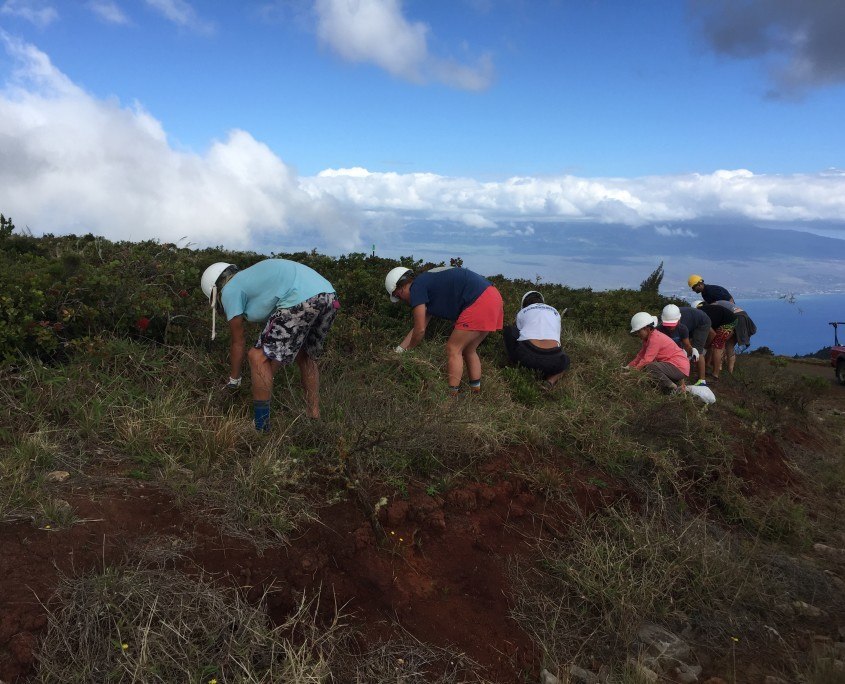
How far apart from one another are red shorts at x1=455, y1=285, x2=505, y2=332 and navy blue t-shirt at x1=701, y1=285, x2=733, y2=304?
6618mm

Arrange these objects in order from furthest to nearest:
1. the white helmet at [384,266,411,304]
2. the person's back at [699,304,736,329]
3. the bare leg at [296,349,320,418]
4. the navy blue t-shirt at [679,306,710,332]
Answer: the person's back at [699,304,736,329], the navy blue t-shirt at [679,306,710,332], the white helmet at [384,266,411,304], the bare leg at [296,349,320,418]

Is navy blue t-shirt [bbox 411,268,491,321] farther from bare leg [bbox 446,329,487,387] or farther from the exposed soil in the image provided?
the exposed soil

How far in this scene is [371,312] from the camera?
25.5 feet

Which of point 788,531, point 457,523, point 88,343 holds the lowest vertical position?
point 788,531

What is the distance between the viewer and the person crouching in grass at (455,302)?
6254 mm

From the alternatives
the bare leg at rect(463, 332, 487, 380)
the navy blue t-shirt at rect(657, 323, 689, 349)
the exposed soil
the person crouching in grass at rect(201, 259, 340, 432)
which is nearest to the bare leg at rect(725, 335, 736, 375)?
the navy blue t-shirt at rect(657, 323, 689, 349)

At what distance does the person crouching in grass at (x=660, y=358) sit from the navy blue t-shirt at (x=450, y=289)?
10.6 ft

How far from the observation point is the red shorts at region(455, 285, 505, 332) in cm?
625

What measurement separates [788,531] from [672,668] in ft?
8.69

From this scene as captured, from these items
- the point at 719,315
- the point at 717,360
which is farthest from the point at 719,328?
the point at 717,360

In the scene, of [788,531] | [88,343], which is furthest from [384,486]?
[788,531]

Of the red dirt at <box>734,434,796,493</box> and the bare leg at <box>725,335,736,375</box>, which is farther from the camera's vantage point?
the bare leg at <box>725,335,736,375</box>

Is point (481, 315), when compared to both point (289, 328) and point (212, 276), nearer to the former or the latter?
point (289, 328)

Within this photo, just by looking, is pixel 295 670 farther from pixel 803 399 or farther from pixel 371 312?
pixel 803 399
